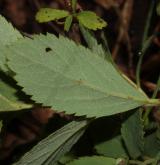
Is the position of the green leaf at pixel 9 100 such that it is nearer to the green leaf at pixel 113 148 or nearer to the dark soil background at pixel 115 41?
the green leaf at pixel 113 148

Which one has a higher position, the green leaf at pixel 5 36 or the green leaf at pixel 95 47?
the green leaf at pixel 5 36

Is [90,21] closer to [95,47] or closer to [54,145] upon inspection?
[95,47]

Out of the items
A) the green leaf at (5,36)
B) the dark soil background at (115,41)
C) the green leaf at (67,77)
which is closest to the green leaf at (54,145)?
the green leaf at (67,77)

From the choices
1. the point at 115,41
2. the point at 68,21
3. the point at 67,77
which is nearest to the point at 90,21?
the point at 68,21

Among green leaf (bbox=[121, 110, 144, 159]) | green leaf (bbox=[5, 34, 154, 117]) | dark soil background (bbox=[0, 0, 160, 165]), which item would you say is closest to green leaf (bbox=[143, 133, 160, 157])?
green leaf (bbox=[121, 110, 144, 159])

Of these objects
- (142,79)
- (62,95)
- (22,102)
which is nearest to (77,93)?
(62,95)
